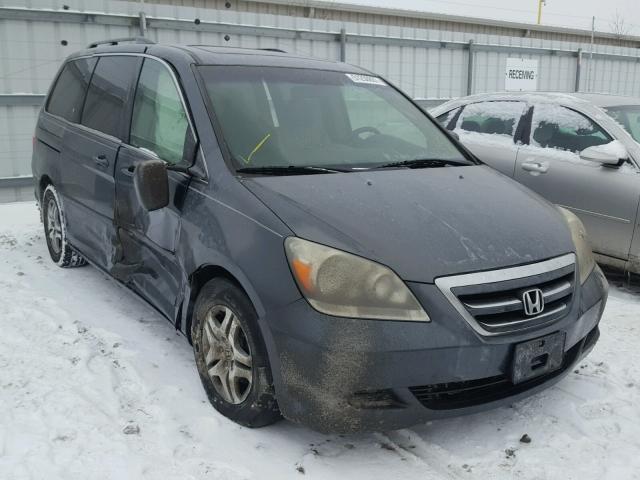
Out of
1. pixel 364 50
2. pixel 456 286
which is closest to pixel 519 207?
pixel 456 286

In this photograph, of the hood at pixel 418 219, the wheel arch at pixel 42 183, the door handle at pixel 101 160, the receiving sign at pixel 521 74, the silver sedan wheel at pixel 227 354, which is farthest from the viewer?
the receiving sign at pixel 521 74

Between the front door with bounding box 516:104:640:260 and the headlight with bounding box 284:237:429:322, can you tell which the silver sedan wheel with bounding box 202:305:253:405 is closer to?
the headlight with bounding box 284:237:429:322

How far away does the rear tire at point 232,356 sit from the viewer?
8.46 feet

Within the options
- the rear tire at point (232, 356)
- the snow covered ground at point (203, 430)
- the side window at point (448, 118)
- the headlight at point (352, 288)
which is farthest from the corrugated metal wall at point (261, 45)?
the headlight at point (352, 288)

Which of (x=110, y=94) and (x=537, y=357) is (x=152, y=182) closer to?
(x=110, y=94)

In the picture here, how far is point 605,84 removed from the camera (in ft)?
49.2

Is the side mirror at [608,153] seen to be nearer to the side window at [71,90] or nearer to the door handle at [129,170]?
the door handle at [129,170]

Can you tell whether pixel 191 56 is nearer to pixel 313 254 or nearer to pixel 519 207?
pixel 313 254

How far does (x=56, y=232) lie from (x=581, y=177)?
13.9 ft

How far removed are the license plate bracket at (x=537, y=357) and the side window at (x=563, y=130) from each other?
115 inches

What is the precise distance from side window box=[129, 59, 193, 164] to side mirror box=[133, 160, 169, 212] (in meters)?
0.18

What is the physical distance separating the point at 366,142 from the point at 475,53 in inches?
391

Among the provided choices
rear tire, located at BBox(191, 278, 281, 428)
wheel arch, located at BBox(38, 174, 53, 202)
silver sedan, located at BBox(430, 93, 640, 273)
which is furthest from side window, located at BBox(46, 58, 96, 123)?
silver sedan, located at BBox(430, 93, 640, 273)

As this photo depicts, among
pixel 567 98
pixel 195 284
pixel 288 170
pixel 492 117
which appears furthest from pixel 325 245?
pixel 492 117
